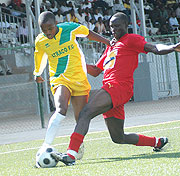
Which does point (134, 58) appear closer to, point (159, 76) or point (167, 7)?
point (159, 76)

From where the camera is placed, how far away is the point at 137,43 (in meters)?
6.32

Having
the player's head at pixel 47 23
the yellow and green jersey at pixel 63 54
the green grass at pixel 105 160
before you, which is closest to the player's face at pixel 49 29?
the player's head at pixel 47 23

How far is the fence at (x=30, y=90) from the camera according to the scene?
49.1 feet

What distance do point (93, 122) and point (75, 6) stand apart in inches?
496

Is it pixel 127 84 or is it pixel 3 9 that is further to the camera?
pixel 3 9

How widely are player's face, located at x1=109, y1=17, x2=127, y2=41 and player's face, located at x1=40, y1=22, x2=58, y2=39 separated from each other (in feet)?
2.63

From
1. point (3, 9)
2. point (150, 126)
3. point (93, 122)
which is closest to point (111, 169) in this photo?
point (150, 126)

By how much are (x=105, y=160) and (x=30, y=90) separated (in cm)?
1093

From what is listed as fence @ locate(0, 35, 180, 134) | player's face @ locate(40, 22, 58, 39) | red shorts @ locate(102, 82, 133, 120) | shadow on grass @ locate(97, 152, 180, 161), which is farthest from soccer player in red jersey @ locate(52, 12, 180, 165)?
fence @ locate(0, 35, 180, 134)

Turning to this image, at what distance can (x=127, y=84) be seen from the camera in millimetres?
6406

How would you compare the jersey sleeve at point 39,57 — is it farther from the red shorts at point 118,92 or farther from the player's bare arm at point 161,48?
the player's bare arm at point 161,48

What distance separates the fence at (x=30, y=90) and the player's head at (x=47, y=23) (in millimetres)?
6333

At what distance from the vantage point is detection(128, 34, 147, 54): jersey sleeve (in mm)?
6285

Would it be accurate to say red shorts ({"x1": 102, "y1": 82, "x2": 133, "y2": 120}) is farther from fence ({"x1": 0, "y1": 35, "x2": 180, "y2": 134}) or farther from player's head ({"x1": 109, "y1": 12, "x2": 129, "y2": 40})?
fence ({"x1": 0, "y1": 35, "x2": 180, "y2": 134})
